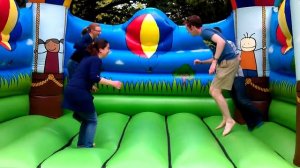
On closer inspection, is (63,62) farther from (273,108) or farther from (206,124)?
(273,108)

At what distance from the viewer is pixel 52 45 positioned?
3.66 m

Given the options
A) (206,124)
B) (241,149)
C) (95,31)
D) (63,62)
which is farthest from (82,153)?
(63,62)

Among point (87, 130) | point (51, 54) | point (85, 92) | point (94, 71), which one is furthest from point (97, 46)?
point (51, 54)

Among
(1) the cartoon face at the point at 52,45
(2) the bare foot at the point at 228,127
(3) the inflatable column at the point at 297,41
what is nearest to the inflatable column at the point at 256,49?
(2) the bare foot at the point at 228,127

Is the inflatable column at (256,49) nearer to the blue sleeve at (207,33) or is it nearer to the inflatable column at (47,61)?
the blue sleeve at (207,33)

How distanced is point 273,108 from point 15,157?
2175mm

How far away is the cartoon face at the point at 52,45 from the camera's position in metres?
3.65

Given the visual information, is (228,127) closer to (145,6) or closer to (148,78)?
(148,78)

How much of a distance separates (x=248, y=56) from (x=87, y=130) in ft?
5.85

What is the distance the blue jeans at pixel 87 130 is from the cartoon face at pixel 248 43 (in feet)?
5.65

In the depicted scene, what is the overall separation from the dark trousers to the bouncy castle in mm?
98

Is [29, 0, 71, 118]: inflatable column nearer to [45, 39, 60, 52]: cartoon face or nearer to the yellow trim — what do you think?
[45, 39, 60, 52]: cartoon face

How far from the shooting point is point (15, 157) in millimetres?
1997

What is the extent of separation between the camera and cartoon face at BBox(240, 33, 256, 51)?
3.62 m
